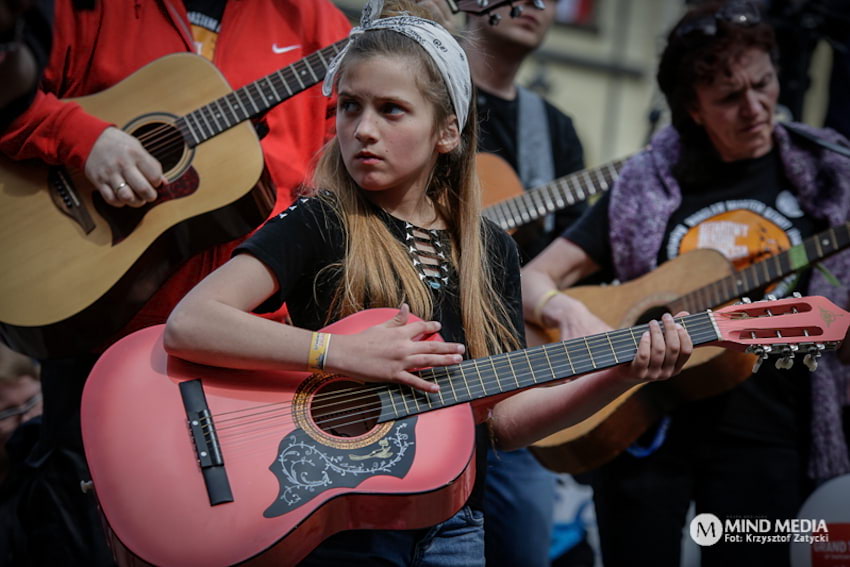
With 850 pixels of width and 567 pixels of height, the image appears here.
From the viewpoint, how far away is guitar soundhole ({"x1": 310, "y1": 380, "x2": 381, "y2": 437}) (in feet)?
6.09

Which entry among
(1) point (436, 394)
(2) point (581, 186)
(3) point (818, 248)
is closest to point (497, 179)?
(2) point (581, 186)

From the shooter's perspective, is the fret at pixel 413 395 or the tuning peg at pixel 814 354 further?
the tuning peg at pixel 814 354

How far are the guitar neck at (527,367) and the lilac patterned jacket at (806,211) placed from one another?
98 centimetres

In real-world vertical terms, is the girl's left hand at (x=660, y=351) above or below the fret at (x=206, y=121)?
below

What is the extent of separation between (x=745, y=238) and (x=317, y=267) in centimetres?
156

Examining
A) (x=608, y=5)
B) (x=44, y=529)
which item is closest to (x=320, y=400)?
(x=44, y=529)

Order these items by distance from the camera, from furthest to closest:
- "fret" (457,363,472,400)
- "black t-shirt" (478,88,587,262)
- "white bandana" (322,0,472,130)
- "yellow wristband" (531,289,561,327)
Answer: "black t-shirt" (478,88,587,262) → "yellow wristband" (531,289,561,327) → "white bandana" (322,0,472,130) → "fret" (457,363,472,400)

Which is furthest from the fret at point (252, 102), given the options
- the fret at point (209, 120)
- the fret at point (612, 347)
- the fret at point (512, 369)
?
the fret at point (612, 347)

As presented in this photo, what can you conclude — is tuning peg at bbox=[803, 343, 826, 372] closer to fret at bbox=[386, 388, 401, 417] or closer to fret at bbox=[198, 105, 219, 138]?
fret at bbox=[386, 388, 401, 417]

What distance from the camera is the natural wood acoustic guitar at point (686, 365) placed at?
2725 millimetres

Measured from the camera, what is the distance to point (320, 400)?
1.88 m

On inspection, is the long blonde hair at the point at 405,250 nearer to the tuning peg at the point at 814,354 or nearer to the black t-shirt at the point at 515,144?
the tuning peg at the point at 814,354

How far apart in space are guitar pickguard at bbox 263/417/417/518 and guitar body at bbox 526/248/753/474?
3.26 feet

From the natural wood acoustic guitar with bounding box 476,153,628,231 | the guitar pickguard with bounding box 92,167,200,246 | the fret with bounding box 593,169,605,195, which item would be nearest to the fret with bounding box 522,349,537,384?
the guitar pickguard with bounding box 92,167,200,246
